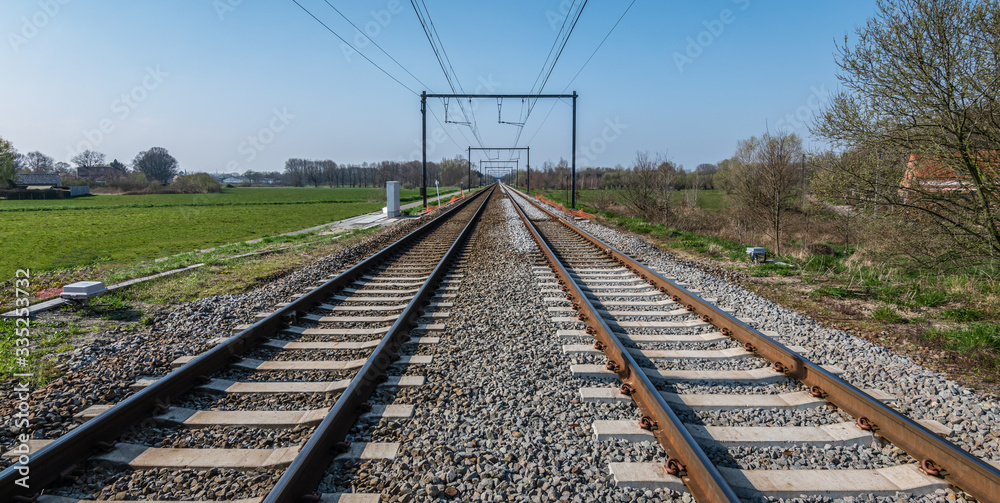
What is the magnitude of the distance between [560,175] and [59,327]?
252 feet

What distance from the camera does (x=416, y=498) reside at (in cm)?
273

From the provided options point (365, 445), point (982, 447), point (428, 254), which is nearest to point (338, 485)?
point (365, 445)

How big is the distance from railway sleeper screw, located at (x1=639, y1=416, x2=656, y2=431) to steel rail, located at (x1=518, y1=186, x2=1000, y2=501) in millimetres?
1475

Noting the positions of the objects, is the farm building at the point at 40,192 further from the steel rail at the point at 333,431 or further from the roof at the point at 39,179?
the steel rail at the point at 333,431

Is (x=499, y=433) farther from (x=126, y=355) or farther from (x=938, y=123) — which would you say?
(x=938, y=123)

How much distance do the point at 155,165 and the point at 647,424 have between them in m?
126

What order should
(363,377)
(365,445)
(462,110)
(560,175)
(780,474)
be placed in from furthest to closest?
1. (560,175)
2. (462,110)
3. (363,377)
4. (365,445)
5. (780,474)

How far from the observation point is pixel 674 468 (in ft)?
9.54

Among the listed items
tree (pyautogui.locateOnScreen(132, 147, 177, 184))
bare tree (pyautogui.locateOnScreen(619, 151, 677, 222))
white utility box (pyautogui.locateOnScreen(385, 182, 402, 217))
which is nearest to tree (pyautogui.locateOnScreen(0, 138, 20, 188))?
tree (pyautogui.locateOnScreen(132, 147, 177, 184))

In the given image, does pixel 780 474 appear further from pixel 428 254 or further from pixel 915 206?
pixel 428 254

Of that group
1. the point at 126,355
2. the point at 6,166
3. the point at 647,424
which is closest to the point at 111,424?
the point at 126,355

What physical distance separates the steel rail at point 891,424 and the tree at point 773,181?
1236 centimetres

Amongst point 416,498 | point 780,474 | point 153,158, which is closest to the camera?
point 416,498

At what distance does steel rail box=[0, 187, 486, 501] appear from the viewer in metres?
2.71
